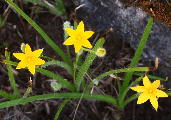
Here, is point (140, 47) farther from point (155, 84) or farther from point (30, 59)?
point (30, 59)

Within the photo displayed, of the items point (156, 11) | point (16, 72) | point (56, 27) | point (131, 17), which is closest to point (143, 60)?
point (131, 17)

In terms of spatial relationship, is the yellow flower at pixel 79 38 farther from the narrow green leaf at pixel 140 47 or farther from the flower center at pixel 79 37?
the narrow green leaf at pixel 140 47

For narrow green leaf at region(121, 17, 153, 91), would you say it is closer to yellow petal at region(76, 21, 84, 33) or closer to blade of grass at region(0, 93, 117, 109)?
blade of grass at region(0, 93, 117, 109)

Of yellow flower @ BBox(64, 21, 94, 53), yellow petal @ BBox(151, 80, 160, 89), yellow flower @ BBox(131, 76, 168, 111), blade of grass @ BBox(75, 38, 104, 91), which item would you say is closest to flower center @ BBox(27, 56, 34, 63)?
yellow flower @ BBox(64, 21, 94, 53)

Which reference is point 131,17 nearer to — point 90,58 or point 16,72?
point 90,58

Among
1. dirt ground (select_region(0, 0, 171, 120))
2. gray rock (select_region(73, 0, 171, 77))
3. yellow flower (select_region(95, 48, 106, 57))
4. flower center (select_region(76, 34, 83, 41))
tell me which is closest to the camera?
yellow flower (select_region(95, 48, 106, 57))

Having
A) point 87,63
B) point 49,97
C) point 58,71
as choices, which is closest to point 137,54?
point 87,63

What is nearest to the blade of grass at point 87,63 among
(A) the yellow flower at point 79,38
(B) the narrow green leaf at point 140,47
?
(A) the yellow flower at point 79,38
